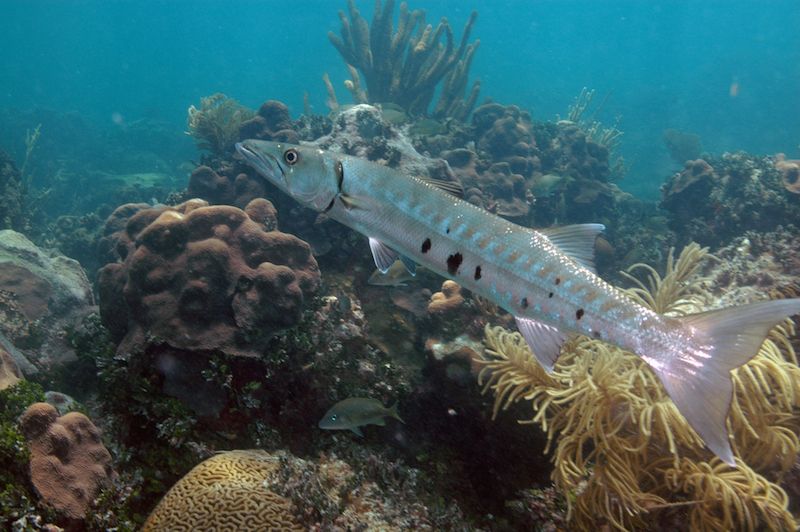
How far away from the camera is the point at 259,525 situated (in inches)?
131

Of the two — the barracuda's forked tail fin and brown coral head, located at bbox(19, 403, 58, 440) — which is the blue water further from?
brown coral head, located at bbox(19, 403, 58, 440)

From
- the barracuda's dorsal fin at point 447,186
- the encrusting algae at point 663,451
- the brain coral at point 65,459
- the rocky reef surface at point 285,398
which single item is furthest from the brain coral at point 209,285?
the encrusting algae at point 663,451

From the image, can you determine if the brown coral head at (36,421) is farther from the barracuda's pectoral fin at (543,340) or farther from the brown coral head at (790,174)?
the brown coral head at (790,174)

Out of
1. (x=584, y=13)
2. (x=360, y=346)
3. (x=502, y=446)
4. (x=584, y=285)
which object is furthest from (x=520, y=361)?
(x=584, y=13)

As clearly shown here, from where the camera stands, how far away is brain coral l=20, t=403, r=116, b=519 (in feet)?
10.7

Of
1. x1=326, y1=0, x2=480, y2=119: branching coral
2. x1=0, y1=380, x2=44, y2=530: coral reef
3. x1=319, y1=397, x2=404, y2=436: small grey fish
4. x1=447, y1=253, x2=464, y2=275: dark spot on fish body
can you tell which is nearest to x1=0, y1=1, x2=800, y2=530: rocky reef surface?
x1=0, y1=380, x2=44, y2=530: coral reef

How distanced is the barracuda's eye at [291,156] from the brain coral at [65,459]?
116 inches

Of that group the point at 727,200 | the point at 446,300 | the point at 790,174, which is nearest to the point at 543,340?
the point at 446,300

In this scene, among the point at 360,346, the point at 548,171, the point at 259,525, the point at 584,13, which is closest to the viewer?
the point at 259,525

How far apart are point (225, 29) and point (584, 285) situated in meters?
178

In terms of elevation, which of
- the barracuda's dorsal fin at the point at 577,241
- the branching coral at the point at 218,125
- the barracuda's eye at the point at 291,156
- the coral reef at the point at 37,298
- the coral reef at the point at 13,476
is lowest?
the coral reef at the point at 37,298

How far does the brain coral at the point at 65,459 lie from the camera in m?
3.27

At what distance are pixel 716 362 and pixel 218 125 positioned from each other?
1228cm

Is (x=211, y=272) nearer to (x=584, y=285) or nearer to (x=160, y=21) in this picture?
(x=584, y=285)
